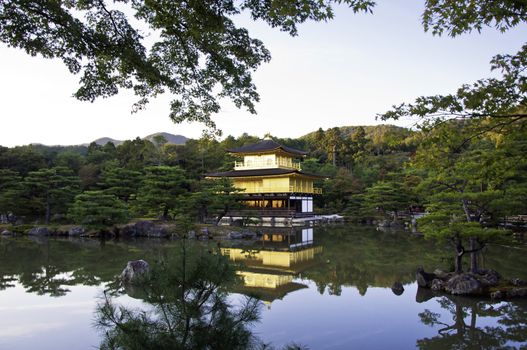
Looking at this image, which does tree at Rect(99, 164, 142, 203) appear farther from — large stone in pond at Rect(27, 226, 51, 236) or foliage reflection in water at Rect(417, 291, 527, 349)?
foliage reflection in water at Rect(417, 291, 527, 349)

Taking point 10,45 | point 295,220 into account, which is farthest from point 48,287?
point 295,220

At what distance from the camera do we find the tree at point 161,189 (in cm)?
2120

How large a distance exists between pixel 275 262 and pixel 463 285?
5.91m

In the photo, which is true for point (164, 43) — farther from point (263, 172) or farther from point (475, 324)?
point (263, 172)

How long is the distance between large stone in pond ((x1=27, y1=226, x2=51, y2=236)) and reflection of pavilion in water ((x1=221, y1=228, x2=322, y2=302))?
11561mm

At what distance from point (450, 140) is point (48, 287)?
886 centimetres

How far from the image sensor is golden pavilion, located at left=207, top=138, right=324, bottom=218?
28.8m

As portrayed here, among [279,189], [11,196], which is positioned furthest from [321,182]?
[11,196]

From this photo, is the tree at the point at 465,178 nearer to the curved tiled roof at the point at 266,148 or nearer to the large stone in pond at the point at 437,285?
the large stone in pond at the point at 437,285

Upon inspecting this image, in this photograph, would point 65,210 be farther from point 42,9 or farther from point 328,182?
point 42,9

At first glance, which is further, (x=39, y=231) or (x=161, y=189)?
(x=161, y=189)

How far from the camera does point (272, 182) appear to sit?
98.5 ft

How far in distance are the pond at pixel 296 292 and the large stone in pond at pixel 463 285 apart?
0.29 meters

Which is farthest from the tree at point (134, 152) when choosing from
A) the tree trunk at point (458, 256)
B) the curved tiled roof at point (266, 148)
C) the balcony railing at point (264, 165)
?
the tree trunk at point (458, 256)
